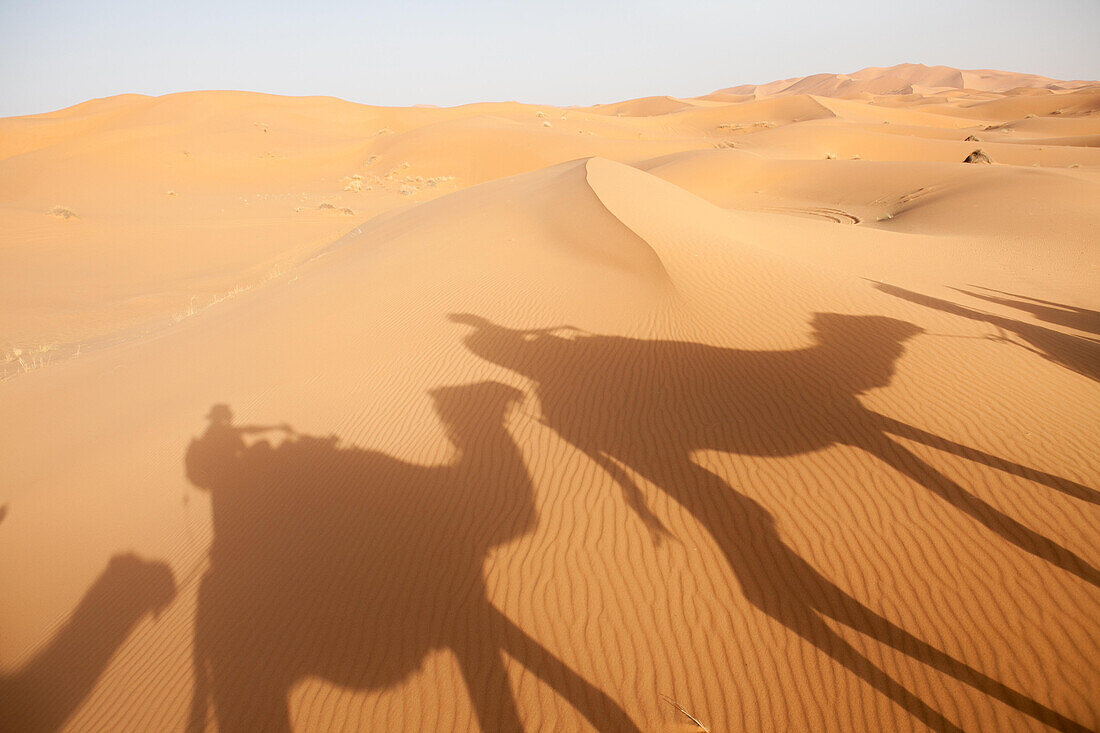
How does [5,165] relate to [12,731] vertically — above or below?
above

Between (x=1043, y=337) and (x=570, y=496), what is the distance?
20.4 feet

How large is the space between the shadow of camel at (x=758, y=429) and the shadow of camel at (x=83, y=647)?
12.3 ft

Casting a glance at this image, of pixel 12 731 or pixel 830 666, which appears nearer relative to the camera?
pixel 830 666

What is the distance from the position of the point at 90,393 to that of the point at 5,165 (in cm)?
3805

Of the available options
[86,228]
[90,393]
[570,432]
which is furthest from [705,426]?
[86,228]

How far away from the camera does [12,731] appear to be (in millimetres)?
3846

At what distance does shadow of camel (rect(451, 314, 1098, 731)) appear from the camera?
140 inches

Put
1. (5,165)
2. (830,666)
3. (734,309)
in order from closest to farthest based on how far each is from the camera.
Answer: (830,666) < (734,309) < (5,165)

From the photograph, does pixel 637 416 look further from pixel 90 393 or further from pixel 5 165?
pixel 5 165

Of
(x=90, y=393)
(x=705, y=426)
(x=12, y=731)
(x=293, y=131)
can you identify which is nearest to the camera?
(x=12, y=731)

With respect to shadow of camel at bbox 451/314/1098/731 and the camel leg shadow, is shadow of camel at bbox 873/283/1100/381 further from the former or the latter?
the camel leg shadow

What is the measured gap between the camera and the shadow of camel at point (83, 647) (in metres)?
3.94

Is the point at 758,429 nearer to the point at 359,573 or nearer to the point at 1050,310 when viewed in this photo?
the point at 359,573

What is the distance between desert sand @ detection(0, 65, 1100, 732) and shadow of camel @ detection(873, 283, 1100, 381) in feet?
0.18
